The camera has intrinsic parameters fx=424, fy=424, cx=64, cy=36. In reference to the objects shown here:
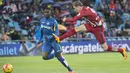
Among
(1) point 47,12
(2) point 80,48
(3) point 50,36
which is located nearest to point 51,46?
(3) point 50,36

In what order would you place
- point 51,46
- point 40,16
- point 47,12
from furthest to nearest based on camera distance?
point 40,16
point 51,46
point 47,12

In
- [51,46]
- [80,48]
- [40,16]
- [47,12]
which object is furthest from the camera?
[40,16]

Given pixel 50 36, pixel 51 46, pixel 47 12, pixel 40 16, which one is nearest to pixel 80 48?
pixel 40 16

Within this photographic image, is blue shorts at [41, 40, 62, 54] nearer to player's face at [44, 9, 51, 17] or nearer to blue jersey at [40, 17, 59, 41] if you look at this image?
blue jersey at [40, 17, 59, 41]

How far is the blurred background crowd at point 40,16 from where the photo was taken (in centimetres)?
2642

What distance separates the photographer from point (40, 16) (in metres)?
28.1

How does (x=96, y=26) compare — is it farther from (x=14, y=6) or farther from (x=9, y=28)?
(x=14, y=6)

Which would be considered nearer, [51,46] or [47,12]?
[47,12]

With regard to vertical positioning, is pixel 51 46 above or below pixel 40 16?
above

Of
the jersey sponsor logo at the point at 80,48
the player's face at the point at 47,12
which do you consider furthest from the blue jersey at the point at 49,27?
the jersey sponsor logo at the point at 80,48

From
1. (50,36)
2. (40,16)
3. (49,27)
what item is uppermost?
(49,27)

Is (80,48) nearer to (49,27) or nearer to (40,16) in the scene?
(40,16)

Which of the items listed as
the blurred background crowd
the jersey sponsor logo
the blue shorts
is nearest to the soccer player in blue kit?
the blue shorts

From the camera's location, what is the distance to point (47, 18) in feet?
47.8
